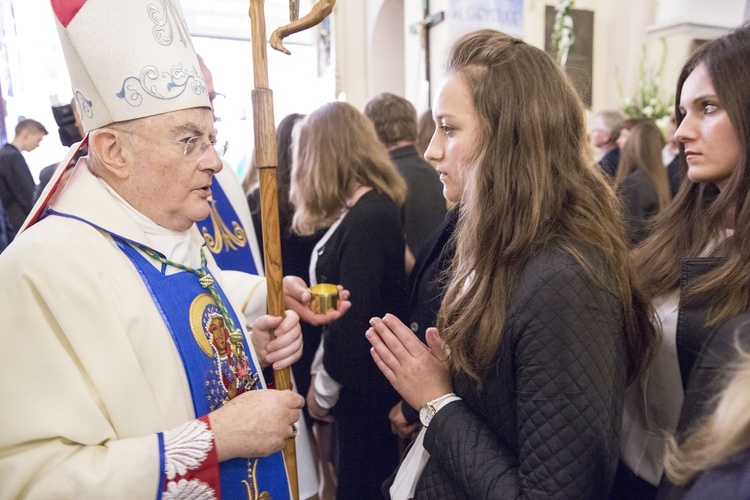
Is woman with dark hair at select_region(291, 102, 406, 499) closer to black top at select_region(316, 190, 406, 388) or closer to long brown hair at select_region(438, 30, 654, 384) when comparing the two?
black top at select_region(316, 190, 406, 388)

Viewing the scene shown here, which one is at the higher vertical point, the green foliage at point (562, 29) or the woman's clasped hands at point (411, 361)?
the green foliage at point (562, 29)

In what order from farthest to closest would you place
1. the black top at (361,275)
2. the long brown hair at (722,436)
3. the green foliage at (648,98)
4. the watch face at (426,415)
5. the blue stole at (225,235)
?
the green foliage at (648,98), the blue stole at (225,235), the black top at (361,275), the watch face at (426,415), the long brown hair at (722,436)

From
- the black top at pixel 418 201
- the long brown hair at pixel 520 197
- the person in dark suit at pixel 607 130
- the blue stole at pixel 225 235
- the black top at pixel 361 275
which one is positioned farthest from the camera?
the person in dark suit at pixel 607 130

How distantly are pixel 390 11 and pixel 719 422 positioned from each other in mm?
7881

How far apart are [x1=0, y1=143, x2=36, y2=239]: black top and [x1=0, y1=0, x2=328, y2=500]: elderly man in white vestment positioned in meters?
4.39

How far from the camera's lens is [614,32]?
8281 millimetres

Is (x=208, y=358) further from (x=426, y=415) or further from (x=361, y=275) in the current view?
(x=361, y=275)

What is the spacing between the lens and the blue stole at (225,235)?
8.31 feet

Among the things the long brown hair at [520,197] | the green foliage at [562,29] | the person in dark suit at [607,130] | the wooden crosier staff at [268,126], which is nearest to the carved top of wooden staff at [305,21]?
the wooden crosier staff at [268,126]

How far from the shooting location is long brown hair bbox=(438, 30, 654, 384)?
1228mm

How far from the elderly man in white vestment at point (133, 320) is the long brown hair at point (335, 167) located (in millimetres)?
993

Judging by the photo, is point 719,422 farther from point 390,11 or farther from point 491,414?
point 390,11

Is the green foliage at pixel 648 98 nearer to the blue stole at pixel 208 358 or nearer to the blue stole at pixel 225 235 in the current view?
the blue stole at pixel 225 235

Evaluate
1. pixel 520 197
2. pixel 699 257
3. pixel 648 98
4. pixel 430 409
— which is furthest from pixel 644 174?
pixel 648 98
